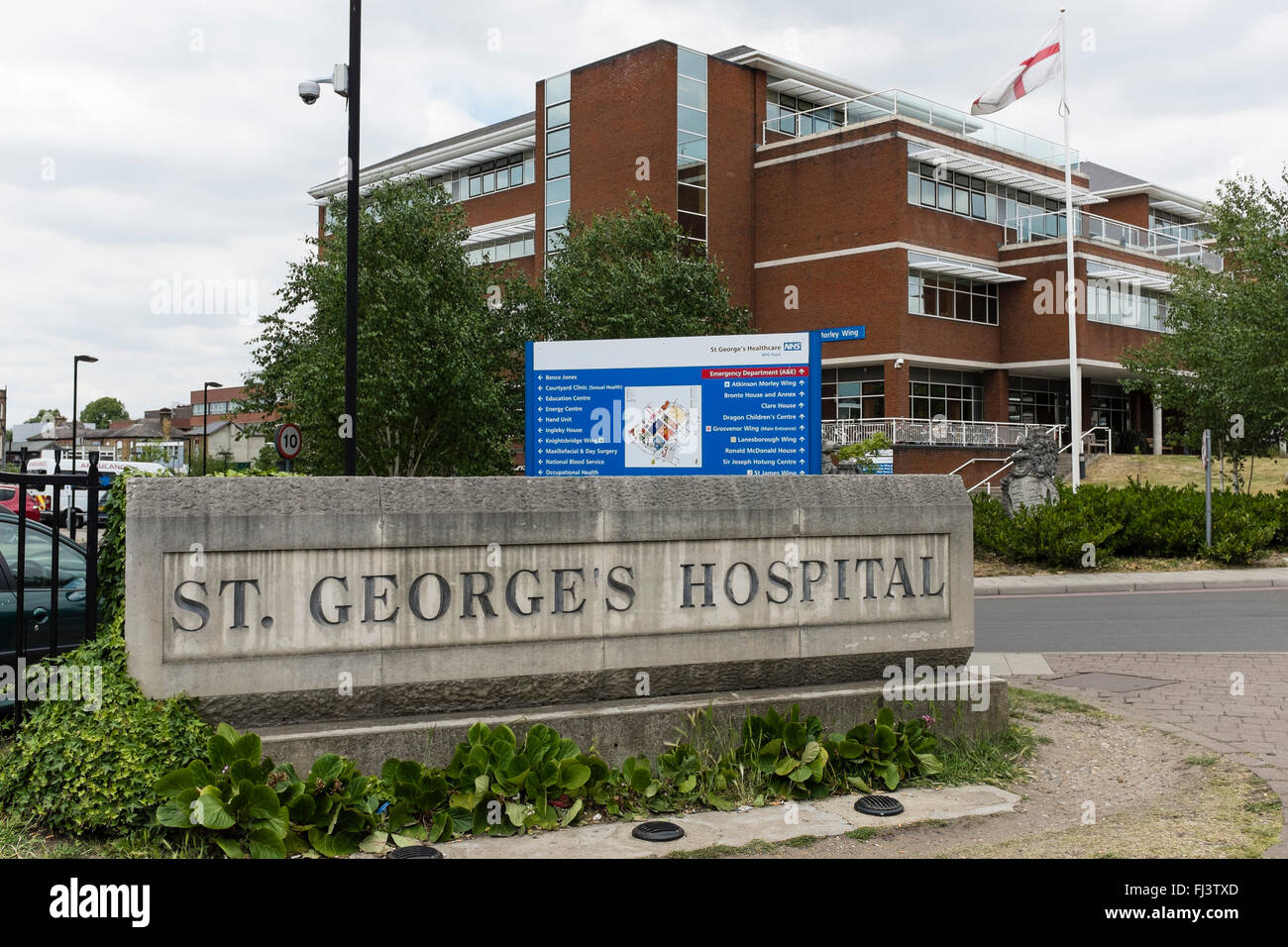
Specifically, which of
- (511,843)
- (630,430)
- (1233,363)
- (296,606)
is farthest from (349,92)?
(1233,363)

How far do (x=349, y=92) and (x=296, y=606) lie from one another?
11774 millimetres

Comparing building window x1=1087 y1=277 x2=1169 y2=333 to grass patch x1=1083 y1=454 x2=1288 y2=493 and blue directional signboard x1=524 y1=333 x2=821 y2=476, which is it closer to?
grass patch x1=1083 y1=454 x2=1288 y2=493

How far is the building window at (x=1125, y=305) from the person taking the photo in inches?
1843

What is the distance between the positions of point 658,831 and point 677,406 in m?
6.31

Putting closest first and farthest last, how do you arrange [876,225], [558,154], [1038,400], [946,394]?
[876,225] < [946,394] < [558,154] < [1038,400]

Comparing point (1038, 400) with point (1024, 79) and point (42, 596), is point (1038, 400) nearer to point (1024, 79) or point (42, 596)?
point (1024, 79)

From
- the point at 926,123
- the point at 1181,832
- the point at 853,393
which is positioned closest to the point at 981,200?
the point at 926,123

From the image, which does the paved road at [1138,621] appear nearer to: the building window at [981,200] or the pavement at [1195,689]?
the pavement at [1195,689]

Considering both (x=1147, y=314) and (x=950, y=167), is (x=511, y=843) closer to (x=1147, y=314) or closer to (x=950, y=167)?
(x=950, y=167)

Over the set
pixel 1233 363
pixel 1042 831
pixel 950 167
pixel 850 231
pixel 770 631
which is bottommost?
pixel 1042 831

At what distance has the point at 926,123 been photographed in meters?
44.2

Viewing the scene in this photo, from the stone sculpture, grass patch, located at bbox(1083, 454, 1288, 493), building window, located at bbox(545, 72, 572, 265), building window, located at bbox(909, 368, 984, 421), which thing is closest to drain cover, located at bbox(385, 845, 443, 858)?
the stone sculpture

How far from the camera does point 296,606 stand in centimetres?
555

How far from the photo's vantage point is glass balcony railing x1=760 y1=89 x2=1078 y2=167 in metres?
45.1
